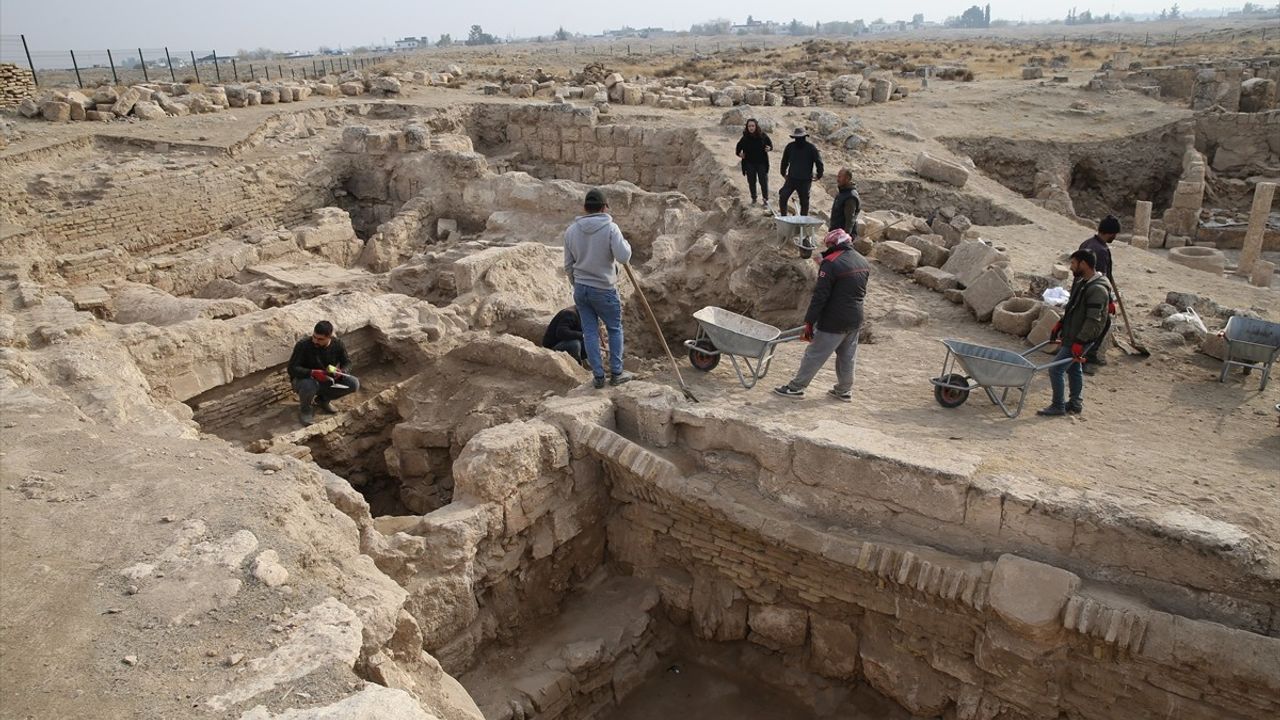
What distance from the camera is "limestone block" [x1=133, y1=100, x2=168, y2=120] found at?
52.3ft

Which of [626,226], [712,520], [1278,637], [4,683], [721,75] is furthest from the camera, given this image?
[721,75]

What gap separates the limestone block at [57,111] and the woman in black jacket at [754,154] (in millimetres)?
12482

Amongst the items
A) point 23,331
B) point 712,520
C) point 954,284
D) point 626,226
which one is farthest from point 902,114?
point 23,331

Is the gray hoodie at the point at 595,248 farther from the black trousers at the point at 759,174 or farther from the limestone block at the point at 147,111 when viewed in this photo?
the limestone block at the point at 147,111

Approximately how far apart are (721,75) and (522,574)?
25.9m

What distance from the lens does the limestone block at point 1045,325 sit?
280 inches

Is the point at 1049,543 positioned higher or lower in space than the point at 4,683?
lower

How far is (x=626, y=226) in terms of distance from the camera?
11562 millimetres

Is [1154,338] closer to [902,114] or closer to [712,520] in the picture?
[712,520]

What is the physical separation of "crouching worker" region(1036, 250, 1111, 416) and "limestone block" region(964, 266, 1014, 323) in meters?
1.70

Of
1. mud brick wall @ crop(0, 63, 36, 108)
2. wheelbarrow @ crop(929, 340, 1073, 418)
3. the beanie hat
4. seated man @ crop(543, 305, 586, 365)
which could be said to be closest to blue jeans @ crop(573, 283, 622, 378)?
seated man @ crop(543, 305, 586, 365)

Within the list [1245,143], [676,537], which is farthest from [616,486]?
[1245,143]

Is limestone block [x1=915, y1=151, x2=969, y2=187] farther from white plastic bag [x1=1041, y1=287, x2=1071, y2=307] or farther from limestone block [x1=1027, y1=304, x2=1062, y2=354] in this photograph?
limestone block [x1=1027, y1=304, x2=1062, y2=354]

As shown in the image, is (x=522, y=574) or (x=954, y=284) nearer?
(x=522, y=574)
